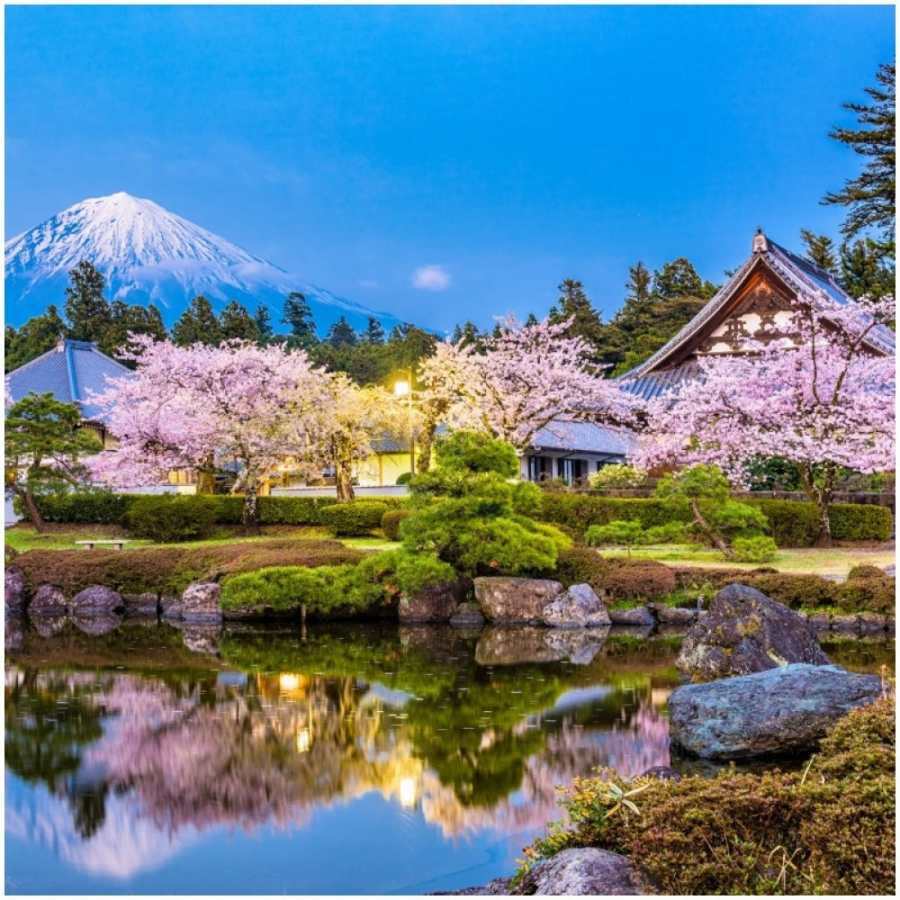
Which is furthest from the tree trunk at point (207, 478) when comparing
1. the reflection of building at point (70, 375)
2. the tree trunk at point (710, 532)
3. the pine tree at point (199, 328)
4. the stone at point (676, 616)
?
the pine tree at point (199, 328)

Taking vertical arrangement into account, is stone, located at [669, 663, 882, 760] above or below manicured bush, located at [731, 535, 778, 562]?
below

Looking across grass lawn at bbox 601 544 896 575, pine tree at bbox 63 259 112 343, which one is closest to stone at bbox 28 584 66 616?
grass lawn at bbox 601 544 896 575

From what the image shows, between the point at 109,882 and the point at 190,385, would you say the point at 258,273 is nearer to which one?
the point at 190,385

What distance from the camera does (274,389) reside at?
24859mm

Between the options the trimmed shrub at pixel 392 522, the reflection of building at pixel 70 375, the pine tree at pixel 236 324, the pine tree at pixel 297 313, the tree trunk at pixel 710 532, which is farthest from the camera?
the pine tree at pixel 297 313

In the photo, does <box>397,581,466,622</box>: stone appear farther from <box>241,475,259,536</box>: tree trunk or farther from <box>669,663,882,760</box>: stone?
<box>241,475,259,536</box>: tree trunk

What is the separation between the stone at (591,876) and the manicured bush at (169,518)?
1921cm

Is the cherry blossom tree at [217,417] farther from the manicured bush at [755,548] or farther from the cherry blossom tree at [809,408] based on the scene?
the manicured bush at [755,548]

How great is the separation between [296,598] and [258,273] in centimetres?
9710

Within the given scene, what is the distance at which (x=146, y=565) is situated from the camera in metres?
15.3

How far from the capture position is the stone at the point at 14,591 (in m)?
15.2

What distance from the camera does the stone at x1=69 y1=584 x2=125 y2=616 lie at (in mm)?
14984

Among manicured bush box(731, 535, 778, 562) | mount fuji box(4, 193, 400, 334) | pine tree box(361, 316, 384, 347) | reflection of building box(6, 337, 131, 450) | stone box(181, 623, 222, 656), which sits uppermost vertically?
mount fuji box(4, 193, 400, 334)

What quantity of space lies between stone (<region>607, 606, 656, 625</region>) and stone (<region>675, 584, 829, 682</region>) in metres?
4.20
